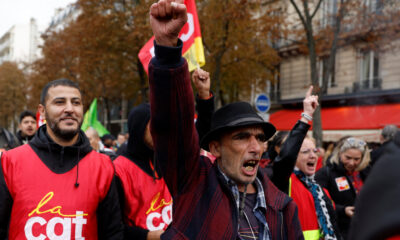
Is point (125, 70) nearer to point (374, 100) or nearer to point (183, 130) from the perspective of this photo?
point (374, 100)

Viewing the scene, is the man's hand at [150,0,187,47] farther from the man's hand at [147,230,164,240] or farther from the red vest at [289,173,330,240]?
the red vest at [289,173,330,240]

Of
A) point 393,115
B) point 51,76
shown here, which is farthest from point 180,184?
point 51,76

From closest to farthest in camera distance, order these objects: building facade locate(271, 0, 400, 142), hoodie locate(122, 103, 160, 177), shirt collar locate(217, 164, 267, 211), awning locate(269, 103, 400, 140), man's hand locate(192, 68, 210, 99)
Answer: shirt collar locate(217, 164, 267, 211)
man's hand locate(192, 68, 210, 99)
hoodie locate(122, 103, 160, 177)
building facade locate(271, 0, 400, 142)
awning locate(269, 103, 400, 140)

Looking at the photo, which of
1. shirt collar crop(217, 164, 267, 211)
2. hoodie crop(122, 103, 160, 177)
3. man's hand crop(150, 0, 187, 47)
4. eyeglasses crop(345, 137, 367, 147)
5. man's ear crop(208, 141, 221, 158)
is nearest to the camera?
man's hand crop(150, 0, 187, 47)

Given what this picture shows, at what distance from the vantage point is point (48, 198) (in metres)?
2.38

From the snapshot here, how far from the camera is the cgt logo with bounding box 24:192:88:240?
7.58 feet

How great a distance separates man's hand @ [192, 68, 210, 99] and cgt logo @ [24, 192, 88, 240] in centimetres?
114

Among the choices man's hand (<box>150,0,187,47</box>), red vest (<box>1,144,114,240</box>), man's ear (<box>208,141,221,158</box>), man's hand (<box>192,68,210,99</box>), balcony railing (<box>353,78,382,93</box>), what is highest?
balcony railing (<box>353,78,382,93</box>)

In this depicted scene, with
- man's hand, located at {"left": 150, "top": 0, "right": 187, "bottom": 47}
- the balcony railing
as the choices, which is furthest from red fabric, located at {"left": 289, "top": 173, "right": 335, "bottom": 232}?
the balcony railing

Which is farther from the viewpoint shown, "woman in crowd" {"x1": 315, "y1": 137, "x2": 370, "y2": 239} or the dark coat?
"woman in crowd" {"x1": 315, "y1": 137, "x2": 370, "y2": 239}

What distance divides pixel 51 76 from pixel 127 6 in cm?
947

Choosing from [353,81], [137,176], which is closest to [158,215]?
[137,176]

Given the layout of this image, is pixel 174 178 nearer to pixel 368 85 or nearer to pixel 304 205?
pixel 304 205

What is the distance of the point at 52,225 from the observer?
2.34 meters
